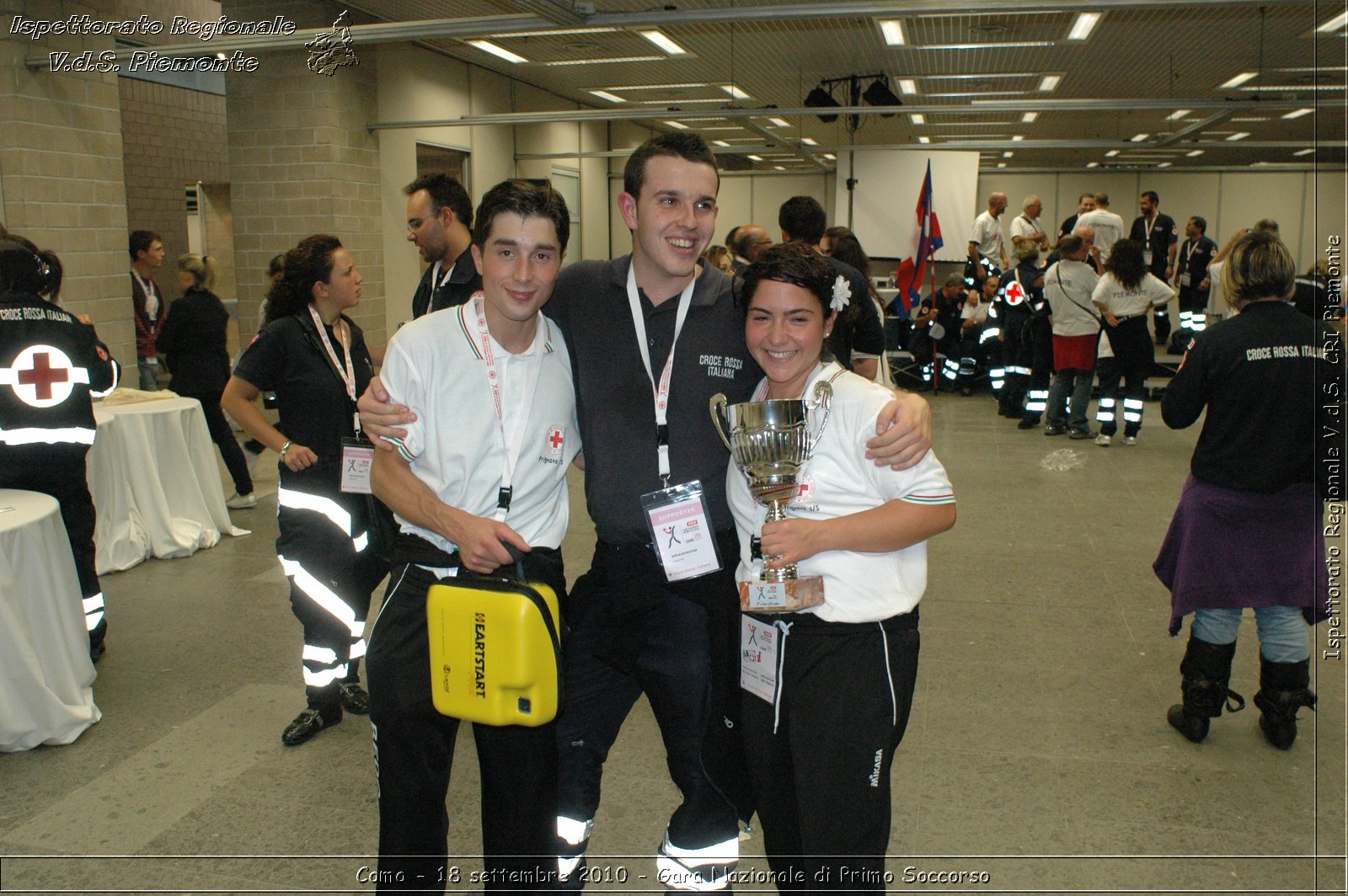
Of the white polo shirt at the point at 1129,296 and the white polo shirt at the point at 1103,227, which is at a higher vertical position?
the white polo shirt at the point at 1103,227

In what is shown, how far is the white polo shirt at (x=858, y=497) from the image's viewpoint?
5.77 ft

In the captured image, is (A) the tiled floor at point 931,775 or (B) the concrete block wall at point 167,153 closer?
(A) the tiled floor at point 931,775

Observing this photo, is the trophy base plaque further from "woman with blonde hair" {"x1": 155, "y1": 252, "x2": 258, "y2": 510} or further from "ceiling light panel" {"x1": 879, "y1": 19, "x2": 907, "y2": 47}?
"ceiling light panel" {"x1": 879, "y1": 19, "x2": 907, "y2": 47}

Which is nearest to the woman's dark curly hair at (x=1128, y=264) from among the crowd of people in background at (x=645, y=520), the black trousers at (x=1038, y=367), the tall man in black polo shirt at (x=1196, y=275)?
the black trousers at (x=1038, y=367)

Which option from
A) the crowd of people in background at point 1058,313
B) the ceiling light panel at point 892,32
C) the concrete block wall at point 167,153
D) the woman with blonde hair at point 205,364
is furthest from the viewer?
the concrete block wall at point 167,153

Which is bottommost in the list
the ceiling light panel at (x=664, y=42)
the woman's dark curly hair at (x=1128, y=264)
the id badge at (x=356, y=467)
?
the id badge at (x=356, y=467)

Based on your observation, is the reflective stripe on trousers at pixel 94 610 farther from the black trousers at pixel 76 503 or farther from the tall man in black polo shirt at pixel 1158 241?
the tall man in black polo shirt at pixel 1158 241

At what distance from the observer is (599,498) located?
82.3 inches

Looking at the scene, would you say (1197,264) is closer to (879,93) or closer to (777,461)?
(879,93)

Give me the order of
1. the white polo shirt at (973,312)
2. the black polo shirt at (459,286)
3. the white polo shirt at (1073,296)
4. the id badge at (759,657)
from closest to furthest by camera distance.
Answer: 1. the id badge at (759,657)
2. the black polo shirt at (459,286)
3. the white polo shirt at (1073,296)
4. the white polo shirt at (973,312)

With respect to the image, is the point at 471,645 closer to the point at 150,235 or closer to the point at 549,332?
the point at 549,332

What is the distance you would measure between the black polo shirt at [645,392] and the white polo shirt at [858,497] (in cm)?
31

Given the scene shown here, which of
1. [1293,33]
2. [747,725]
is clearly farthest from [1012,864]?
[1293,33]

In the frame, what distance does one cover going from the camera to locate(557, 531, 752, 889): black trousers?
207 cm
